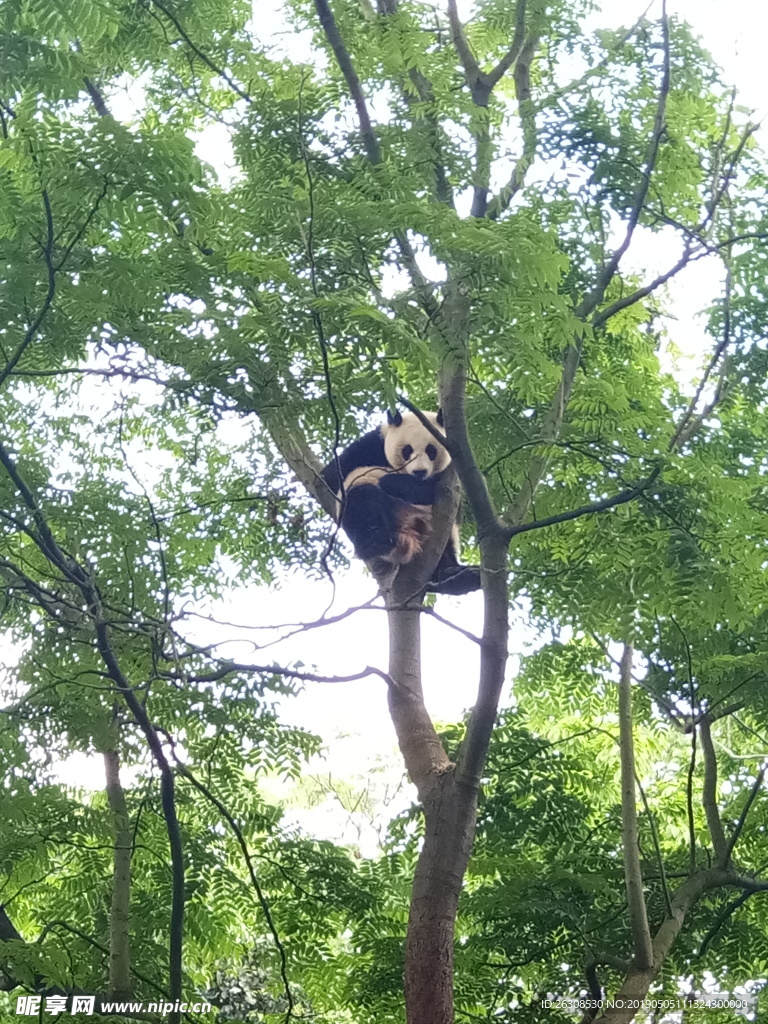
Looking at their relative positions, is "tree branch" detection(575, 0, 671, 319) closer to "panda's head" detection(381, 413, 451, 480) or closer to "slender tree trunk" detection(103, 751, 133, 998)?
"panda's head" detection(381, 413, 451, 480)

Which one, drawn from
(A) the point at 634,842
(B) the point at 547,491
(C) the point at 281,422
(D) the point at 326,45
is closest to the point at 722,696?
(A) the point at 634,842

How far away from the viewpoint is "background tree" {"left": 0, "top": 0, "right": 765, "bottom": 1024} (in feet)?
9.55

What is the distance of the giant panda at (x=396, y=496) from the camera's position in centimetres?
438

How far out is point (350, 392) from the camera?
130 inches

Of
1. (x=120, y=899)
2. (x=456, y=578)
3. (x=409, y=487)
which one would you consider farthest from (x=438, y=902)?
(x=409, y=487)

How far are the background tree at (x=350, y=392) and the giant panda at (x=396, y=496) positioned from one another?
0.23 meters

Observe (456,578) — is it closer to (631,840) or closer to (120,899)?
(631,840)

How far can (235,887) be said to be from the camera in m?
4.29

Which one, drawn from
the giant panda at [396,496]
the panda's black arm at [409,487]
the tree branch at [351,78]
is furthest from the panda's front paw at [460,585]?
the tree branch at [351,78]

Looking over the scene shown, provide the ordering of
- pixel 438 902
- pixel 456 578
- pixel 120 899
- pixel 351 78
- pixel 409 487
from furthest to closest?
1. pixel 409 487
2. pixel 456 578
3. pixel 120 899
4. pixel 351 78
5. pixel 438 902

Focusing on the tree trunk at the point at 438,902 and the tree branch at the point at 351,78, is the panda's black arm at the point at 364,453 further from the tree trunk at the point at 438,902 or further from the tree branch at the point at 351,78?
the tree trunk at the point at 438,902

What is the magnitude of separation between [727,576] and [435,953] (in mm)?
1537

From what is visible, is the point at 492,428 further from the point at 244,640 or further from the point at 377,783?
the point at 377,783

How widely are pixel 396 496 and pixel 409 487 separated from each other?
262mm
